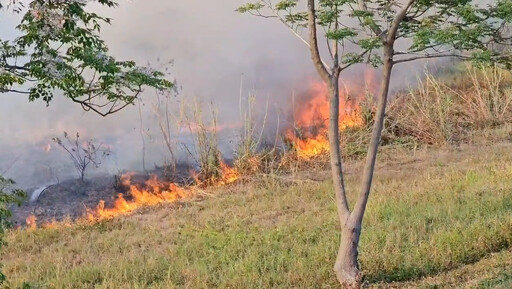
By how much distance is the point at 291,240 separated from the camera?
926 cm

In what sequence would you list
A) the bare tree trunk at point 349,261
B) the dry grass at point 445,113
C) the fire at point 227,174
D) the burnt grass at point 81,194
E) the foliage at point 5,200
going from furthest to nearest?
1. the dry grass at point 445,113
2. the fire at point 227,174
3. the burnt grass at point 81,194
4. the bare tree trunk at point 349,261
5. the foliage at point 5,200

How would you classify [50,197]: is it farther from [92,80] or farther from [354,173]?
[92,80]

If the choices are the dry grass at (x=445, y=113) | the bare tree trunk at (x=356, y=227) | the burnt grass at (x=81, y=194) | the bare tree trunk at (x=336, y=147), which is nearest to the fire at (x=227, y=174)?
the burnt grass at (x=81, y=194)

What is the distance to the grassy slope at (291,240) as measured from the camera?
7.45 metres

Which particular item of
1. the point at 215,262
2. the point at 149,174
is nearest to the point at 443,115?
the point at 149,174

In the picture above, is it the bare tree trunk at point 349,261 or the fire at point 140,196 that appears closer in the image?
the bare tree trunk at point 349,261

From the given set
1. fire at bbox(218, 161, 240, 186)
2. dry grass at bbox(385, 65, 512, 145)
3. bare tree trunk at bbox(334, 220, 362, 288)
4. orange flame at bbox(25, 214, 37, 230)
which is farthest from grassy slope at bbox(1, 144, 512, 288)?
dry grass at bbox(385, 65, 512, 145)

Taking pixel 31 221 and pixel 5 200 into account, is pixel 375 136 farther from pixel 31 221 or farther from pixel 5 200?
pixel 31 221

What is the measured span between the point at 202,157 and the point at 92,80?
973 cm

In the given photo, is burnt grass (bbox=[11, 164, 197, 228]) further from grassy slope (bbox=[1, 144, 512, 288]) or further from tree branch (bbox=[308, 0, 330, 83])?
tree branch (bbox=[308, 0, 330, 83])

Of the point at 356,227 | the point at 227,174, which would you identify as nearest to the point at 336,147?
the point at 356,227

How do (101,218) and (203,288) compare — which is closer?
(203,288)

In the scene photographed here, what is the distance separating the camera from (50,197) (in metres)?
15.8

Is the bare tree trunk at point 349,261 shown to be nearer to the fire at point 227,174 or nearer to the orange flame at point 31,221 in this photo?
the orange flame at point 31,221
